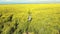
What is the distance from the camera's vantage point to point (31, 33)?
2094mm

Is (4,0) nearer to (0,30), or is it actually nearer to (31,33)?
(0,30)

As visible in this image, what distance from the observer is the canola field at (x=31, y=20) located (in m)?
2.09

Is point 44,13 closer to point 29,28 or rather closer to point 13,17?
point 29,28

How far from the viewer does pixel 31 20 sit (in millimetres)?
2131

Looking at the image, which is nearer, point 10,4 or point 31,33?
point 31,33

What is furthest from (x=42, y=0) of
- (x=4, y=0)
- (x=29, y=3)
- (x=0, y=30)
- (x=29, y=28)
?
(x=0, y=30)

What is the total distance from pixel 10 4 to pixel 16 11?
18 centimetres

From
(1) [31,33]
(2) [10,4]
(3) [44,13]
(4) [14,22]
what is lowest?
(1) [31,33]

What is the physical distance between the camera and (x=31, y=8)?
221 centimetres

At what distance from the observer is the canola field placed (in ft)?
6.87

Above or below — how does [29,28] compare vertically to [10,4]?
below

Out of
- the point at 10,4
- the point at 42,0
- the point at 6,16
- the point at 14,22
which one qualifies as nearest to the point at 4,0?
the point at 10,4

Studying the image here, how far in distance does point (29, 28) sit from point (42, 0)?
59 cm

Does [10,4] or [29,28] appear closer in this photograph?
[29,28]
